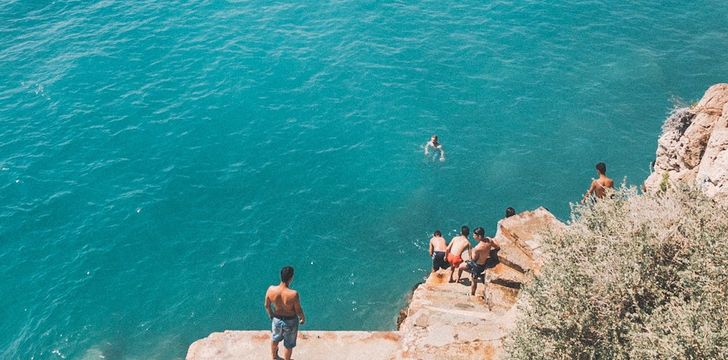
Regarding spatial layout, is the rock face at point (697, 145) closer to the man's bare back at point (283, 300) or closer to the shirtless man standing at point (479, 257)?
the shirtless man standing at point (479, 257)

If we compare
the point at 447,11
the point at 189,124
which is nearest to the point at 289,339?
the point at 189,124

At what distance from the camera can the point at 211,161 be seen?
31734 mm

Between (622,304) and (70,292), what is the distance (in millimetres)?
24514

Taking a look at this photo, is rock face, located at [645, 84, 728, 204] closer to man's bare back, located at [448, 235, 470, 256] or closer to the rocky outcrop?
the rocky outcrop

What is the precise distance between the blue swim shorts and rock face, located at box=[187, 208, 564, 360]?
1377 mm

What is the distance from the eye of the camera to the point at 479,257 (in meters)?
18.6

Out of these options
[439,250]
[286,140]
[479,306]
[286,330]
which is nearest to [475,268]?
[479,306]

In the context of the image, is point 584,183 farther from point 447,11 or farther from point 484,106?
point 447,11

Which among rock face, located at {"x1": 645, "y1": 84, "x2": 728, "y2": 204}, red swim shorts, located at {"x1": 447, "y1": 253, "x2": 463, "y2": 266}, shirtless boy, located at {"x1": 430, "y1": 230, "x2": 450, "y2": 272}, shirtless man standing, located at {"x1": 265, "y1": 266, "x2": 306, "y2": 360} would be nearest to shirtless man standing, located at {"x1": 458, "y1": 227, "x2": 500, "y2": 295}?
red swim shorts, located at {"x1": 447, "y1": 253, "x2": 463, "y2": 266}

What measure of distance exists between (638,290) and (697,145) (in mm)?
10553

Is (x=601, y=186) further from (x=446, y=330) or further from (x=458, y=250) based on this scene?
(x=446, y=330)

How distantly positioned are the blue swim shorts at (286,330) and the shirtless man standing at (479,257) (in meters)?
7.64

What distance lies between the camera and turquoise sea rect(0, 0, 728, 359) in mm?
24688

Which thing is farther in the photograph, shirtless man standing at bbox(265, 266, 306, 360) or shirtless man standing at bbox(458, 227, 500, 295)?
shirtless man standing at bbox(458, 227, 500, 295)
